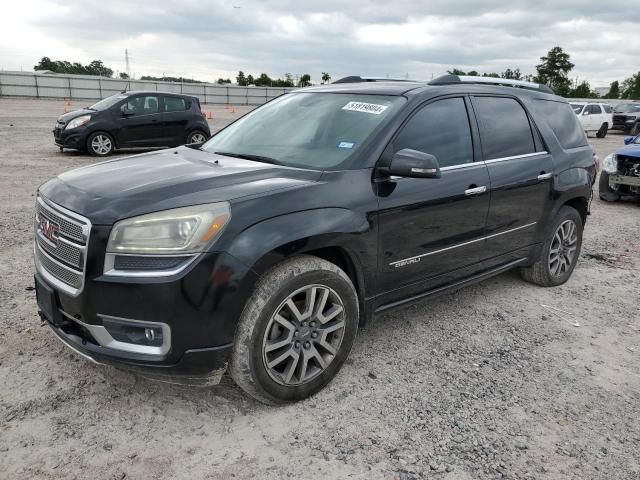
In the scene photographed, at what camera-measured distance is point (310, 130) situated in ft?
11.9

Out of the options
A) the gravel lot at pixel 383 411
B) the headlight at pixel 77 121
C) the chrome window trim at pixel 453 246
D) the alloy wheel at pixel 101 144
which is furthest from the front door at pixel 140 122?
the chrome window trim at pixel 453 246

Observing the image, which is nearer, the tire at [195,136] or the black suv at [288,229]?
the black suv at [288,229]

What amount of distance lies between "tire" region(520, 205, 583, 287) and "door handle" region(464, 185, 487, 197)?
130cm

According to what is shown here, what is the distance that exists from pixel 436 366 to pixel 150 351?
186cm

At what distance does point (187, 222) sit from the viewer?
255 centimetres

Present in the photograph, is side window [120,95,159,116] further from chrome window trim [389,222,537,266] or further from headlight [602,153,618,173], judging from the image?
chrome window trim [389,222,537,266]

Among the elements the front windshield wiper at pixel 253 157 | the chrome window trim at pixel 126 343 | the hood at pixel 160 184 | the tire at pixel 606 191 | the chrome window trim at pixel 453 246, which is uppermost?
the front windshield wiper at pixel 253 157

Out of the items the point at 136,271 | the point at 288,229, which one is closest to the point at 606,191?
the point at 288,229

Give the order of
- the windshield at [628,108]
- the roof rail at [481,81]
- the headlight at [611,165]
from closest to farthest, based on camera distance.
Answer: the roof rail at [481,81]
the headlight at [611,165]
the windshield at [628,108]

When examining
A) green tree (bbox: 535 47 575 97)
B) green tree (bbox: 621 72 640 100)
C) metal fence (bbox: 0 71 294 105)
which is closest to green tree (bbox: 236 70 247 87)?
metal fence (bbox: 0 71 294 105)

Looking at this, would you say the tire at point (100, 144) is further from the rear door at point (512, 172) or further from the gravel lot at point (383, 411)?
the rear door at point (512, 172)

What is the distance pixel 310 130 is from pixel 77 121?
33.6ft

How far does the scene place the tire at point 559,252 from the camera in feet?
15.9

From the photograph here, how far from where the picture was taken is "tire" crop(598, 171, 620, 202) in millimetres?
9766
